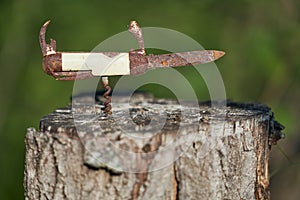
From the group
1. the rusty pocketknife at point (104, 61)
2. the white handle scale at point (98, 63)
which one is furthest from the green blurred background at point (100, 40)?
the white handle scale at point (98, 63)

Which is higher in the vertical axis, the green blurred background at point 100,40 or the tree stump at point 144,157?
the green blurred background at point 100,40

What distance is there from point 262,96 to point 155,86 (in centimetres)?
87

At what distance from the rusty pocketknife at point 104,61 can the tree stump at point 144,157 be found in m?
0.19

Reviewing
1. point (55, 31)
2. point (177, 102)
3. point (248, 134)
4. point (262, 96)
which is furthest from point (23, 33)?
point (248, 134)

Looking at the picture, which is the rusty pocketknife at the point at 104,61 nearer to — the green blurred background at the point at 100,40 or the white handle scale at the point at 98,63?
the white handle scale at the point at 98,63

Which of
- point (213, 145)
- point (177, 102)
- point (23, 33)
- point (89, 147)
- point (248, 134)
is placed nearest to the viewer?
point (89, 147)

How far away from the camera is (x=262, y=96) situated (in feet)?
15.0

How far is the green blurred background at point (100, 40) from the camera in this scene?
487 centimetres

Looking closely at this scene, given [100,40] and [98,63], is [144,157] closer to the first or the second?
[98,63]

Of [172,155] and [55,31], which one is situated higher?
[55,31]

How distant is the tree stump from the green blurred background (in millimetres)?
2527

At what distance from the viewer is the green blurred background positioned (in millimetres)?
4867

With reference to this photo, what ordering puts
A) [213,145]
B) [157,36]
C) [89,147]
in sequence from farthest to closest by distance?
[157,36], [213,145], [89,147]

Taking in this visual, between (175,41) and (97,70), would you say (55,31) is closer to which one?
(175,41)
